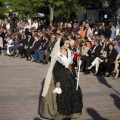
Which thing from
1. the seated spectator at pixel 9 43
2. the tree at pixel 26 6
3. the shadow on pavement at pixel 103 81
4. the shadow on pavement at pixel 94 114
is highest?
the tree at pixel 26 6

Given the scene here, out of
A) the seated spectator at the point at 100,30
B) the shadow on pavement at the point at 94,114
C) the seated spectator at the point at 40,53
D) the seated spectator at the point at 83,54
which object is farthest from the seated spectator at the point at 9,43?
the shadow on pavement at the point at 94,114

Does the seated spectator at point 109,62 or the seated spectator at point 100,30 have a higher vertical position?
the seated spectator at point 100,30

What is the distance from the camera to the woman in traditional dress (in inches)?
285

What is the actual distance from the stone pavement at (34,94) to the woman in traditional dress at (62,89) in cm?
114

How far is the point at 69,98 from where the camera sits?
288 inches

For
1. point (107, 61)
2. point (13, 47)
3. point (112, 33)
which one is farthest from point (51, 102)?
point (112, 33)

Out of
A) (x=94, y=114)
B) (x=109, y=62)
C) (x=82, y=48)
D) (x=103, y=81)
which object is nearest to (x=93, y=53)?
(x=82, y=48)

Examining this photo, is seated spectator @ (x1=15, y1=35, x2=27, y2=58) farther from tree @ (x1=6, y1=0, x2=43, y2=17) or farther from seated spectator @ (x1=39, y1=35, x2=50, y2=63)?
tree @ (x1=6, y1=0, x2=43, y2=17)

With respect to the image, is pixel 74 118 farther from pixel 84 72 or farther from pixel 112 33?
pixel 112 33

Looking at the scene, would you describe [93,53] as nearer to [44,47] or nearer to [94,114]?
[44,47]

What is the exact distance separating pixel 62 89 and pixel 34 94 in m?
3.47

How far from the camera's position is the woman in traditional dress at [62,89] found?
725cm

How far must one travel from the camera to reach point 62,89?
23.9 feet

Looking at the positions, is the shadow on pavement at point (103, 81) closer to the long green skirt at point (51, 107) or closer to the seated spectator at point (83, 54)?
the seated spectator at point (83, 54)
